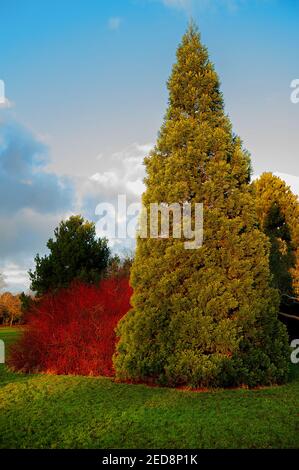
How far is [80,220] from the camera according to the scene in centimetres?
1898

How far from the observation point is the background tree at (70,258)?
716 inches

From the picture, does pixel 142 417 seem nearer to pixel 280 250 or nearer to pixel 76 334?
pixel 76 334

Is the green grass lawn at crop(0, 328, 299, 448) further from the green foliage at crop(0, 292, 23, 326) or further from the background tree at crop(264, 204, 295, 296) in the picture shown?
the green foliage at crop(0, 292, 23, 326)

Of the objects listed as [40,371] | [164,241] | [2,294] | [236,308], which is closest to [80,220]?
[40,371]

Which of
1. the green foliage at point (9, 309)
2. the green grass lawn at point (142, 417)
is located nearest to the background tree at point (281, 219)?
the green grass lawn at point (142, 417)

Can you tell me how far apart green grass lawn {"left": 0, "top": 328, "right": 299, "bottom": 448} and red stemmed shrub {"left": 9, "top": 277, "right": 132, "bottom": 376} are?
78.4 inches

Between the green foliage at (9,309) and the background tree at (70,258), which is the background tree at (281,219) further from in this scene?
the green foliage at (9,309)

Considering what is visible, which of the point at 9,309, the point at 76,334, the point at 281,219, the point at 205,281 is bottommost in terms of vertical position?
the point at 9,309

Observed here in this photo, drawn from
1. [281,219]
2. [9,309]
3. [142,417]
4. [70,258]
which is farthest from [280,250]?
[9,309]

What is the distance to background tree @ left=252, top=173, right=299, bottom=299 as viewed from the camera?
1944cm

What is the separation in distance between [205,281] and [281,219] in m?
12.4

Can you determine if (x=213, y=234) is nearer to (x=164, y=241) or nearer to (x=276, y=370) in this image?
(x=164, y=241)

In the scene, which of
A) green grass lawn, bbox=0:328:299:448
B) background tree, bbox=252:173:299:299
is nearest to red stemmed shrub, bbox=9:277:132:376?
green grass lawn, bbox=0:328:299:448

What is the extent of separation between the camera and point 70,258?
1823 cm
